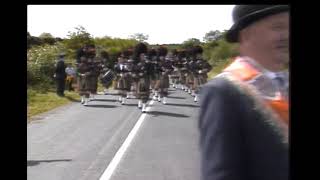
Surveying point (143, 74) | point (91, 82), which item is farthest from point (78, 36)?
point (91, 82)

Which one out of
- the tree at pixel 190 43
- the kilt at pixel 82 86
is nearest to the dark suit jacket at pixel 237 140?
the tree at pixel 190 43

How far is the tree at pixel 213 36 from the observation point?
75.4 inches

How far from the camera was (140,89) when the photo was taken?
1592cm

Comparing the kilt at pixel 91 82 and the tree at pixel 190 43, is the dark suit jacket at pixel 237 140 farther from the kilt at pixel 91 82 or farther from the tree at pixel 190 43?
the kilt at pixel 91 82

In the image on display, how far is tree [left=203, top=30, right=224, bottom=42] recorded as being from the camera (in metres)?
1.91

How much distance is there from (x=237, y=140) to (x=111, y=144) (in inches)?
310

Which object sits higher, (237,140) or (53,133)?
(237,140)

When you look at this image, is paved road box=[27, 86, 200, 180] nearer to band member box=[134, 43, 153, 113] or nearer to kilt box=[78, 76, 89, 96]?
band member box=[134, 43, 153, 113]

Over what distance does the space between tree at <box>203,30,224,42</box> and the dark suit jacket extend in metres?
0.30

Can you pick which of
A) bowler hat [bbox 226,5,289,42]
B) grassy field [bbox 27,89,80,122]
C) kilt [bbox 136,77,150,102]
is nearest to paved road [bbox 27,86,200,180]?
kilt [bbox 136,77,150,102]
